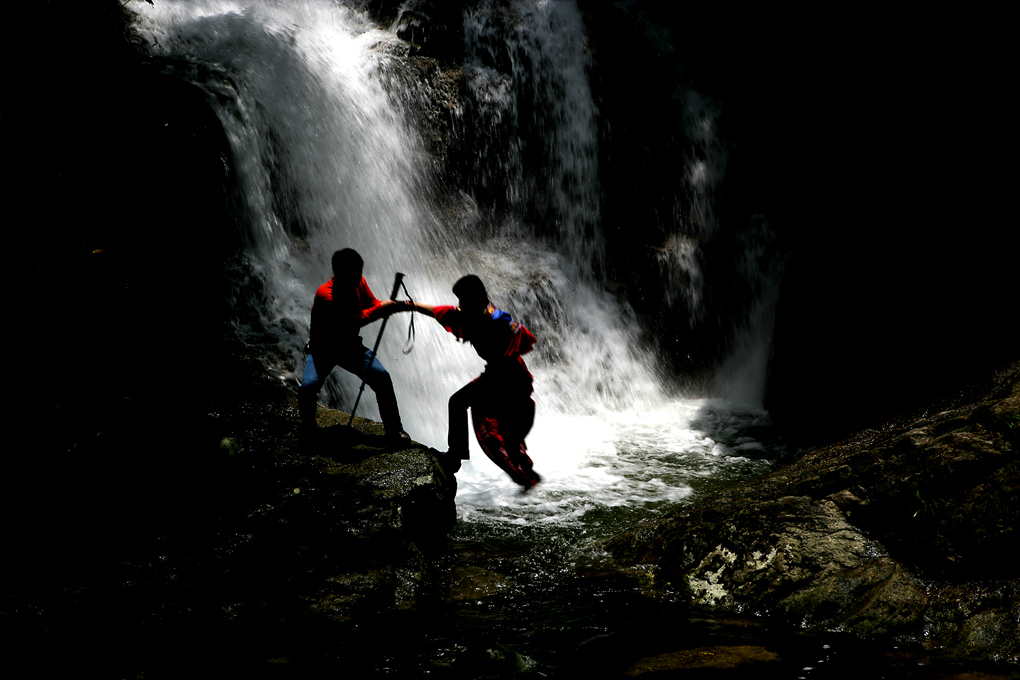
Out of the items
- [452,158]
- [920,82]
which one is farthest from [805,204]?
[452,158]

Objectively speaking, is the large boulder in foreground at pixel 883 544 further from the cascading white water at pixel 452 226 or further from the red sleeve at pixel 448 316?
the cascading white water at pixel 452 226

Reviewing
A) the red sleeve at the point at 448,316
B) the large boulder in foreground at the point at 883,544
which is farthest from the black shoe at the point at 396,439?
the large boulder in foreground at the point at 883,544

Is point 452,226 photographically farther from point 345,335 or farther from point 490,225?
point 345,335

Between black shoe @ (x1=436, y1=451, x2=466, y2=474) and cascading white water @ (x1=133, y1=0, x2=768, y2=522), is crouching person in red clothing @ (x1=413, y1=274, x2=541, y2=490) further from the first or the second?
cascading white water @ (x1=133, y1=0, x2=768, y2=522)

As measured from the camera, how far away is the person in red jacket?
5008 millimetres

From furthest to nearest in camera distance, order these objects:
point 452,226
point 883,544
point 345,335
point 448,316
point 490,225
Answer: point 490,225 < point 452,226 < point 448,316 < point 345,335 < point 883,544

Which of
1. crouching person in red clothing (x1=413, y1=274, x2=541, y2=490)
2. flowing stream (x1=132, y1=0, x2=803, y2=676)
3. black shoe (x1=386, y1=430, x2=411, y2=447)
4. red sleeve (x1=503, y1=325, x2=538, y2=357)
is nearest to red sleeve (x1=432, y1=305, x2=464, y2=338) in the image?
crouching person in red clothing (x1=413, y1=274, x2=541, y2=490)

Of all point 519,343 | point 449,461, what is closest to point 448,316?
point 519,343

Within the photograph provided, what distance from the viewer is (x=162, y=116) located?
762 cm

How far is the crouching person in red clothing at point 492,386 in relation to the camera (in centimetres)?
526

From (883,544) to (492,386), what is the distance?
3.05 metres

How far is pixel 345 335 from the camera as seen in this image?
5.14 m

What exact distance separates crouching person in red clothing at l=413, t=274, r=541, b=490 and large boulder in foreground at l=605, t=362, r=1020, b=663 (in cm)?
165

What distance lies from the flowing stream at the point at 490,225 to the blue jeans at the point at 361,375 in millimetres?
1488
